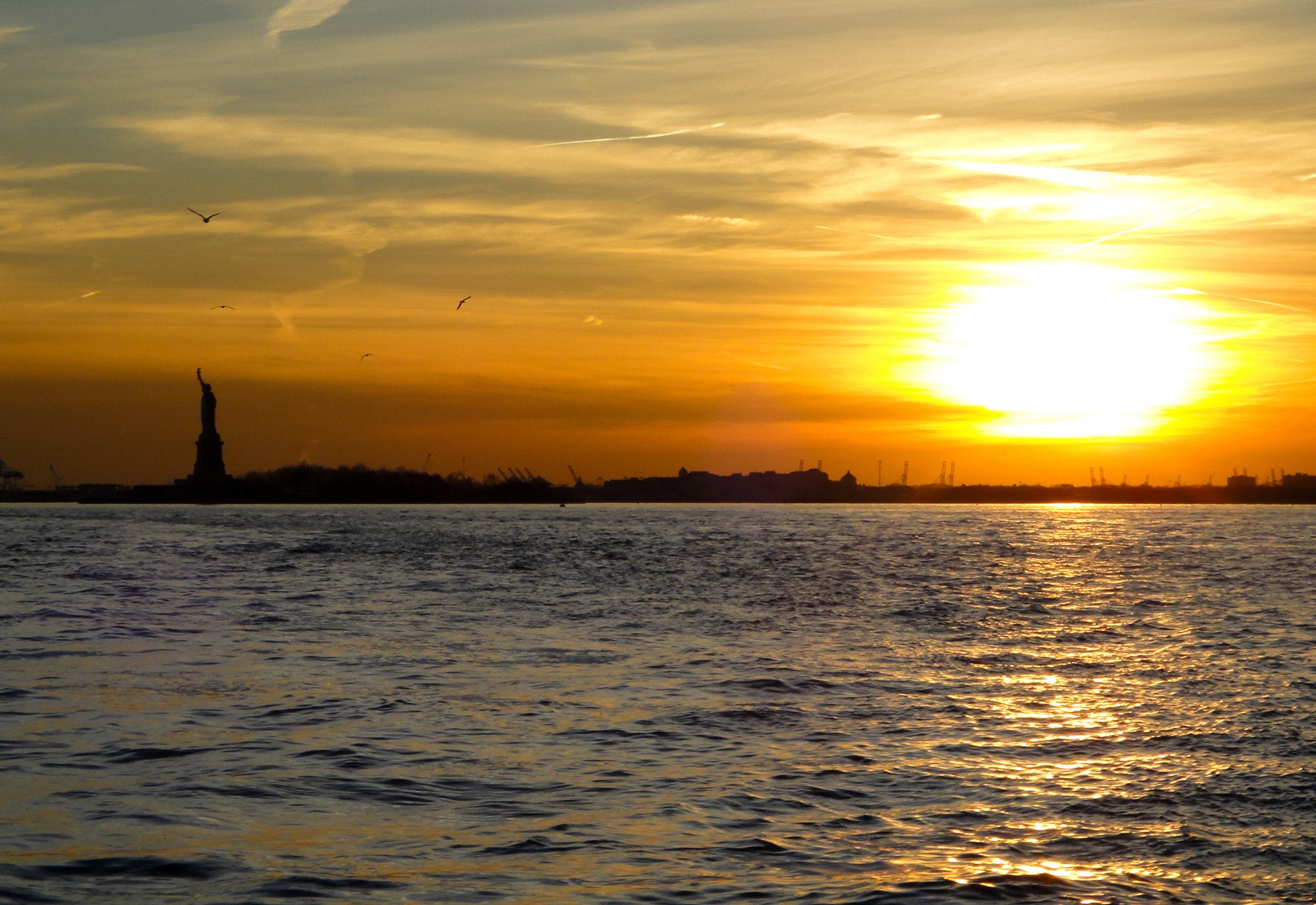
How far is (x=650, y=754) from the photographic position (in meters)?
19.6

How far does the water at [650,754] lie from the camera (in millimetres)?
13375

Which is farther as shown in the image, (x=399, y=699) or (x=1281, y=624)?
(x=1281, y=624)

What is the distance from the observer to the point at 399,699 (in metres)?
24.7

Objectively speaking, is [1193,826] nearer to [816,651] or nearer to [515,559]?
[816,651]

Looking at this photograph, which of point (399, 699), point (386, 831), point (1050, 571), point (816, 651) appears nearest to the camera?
point (386, 831)

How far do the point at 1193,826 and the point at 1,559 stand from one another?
85.8 metres

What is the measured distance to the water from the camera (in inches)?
527

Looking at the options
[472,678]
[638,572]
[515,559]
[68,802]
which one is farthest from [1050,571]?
[68,802]

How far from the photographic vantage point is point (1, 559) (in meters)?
82.1

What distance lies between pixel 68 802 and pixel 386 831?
189 inches

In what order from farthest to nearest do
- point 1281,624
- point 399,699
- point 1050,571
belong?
point 1050,571 < point 1281,624 < point 399,699

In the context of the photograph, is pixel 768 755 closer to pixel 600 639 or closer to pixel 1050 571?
pixel 600 639

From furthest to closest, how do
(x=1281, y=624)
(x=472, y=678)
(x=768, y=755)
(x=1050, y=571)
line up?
(x=1050, y=571) → (x=1281, y=624) → (x=472, y=678) → (x=768, y=755)

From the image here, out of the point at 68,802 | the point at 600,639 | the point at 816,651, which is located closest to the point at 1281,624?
the point at 816,651
